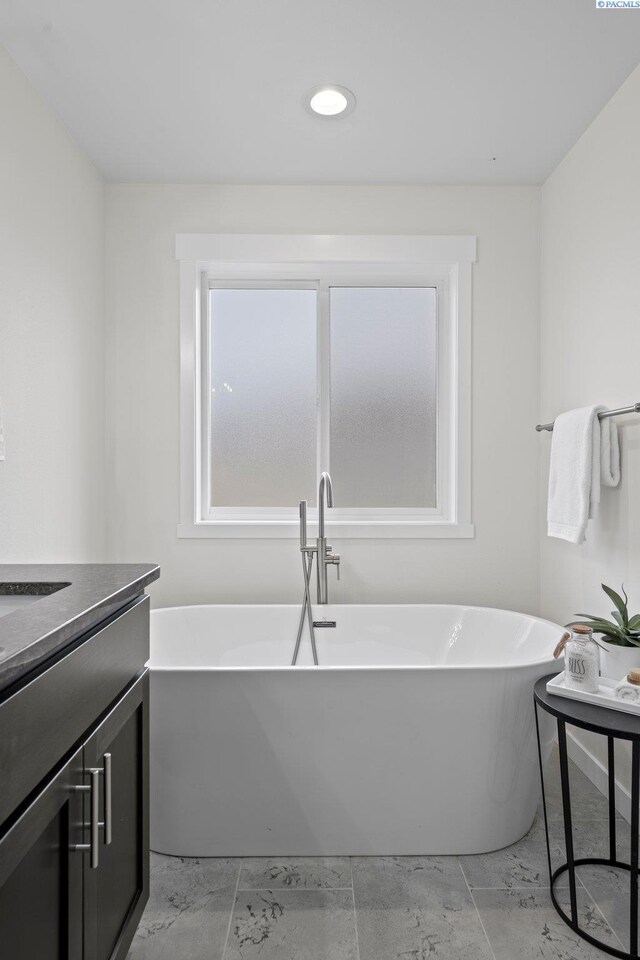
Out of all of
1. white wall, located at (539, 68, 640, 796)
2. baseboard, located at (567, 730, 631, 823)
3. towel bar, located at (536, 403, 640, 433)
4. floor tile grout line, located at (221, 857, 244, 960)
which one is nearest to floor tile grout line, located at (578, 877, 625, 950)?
baseboard, located at (567, 730, 631, 823)

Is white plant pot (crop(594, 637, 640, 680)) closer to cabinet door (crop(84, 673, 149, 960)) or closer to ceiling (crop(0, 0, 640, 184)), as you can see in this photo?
cabinet door (crop(84, 673, 149, 960))

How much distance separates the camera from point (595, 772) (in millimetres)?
2188

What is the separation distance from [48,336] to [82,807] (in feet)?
5.69

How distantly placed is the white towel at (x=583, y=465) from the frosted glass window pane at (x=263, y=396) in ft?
3.86

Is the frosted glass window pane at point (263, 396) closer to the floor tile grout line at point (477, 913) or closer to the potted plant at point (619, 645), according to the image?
the potted plant at point (619, 645)

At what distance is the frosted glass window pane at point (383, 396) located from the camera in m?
2.88

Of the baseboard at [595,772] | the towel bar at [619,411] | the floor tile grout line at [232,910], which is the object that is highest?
the towel bar at [619,411]

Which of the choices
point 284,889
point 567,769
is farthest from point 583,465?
point 284,889

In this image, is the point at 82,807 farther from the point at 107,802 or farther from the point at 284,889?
the point at 284,889

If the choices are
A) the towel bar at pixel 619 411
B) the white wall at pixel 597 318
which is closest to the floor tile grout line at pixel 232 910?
the white wall at pixel 597 318

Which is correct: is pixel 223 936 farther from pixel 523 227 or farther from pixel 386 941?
pixel 523 227

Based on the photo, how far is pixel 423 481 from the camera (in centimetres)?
289

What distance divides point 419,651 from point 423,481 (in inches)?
32.4

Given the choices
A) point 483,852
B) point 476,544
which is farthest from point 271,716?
point 476,544
